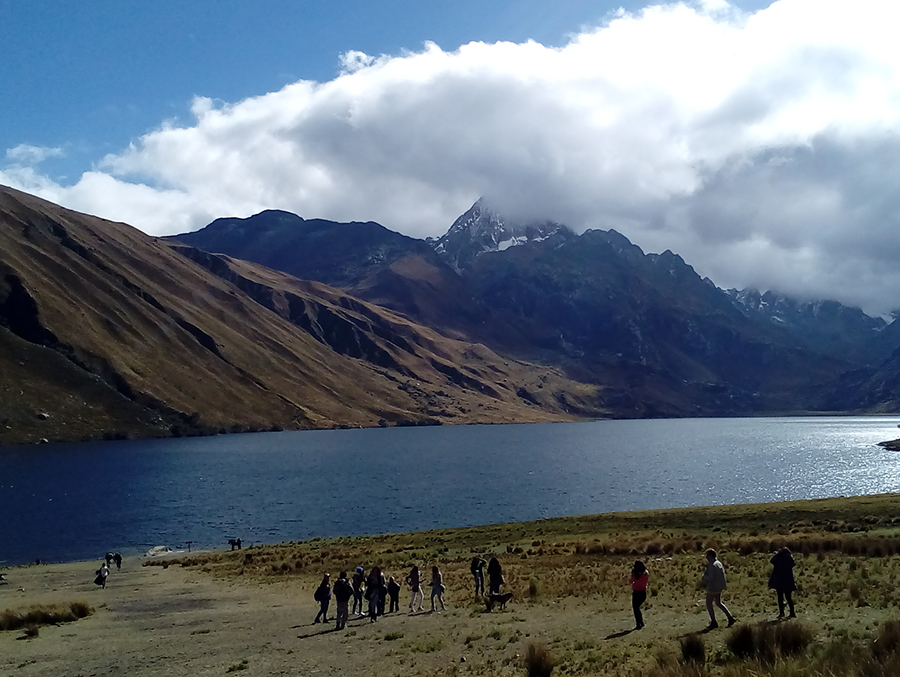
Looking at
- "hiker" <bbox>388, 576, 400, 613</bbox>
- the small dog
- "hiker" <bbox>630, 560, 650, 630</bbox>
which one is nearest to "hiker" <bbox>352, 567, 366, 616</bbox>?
"hiker" <bbox>388, 576, 400, 613</bbox>

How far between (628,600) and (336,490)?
4026 inches

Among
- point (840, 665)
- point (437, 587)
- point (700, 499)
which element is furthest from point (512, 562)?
point (700, 499)

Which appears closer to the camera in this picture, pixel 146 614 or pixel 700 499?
pixel 146 614

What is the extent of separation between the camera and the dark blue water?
90.9 meters

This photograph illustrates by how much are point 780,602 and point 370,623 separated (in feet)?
52.3

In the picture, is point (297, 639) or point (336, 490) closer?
point (297, 639)

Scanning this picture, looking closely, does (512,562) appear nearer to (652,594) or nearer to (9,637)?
(652,594)

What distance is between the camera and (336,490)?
126125 mm

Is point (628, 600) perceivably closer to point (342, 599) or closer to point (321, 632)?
point (342, 599)

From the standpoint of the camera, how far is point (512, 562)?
4741cm

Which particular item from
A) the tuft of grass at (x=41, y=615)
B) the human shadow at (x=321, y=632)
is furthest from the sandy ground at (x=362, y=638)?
the tuft of grass at (x=41, y=615)

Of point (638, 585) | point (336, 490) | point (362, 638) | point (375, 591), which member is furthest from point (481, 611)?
point (336, 490)

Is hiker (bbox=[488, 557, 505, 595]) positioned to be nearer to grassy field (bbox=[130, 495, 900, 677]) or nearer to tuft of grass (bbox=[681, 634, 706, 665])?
grassy field (bbox=[130, 495, 900, 677])

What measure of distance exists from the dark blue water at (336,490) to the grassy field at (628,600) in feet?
88.6
